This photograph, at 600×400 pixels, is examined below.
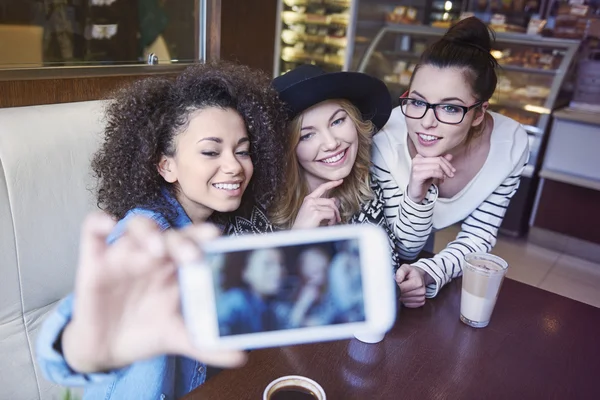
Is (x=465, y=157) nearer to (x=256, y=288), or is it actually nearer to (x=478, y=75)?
(x=478, y=75)

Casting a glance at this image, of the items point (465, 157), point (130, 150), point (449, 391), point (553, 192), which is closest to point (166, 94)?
point (130, 150)

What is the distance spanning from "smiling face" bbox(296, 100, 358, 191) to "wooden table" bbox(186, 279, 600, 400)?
13.9 inches

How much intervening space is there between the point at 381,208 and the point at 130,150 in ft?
2.33

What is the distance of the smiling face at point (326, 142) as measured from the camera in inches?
42.5

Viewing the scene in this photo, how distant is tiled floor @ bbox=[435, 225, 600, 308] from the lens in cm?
252

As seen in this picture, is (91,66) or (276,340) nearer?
(276,340)

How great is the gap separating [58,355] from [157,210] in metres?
0.35

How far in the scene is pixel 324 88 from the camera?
1.05m

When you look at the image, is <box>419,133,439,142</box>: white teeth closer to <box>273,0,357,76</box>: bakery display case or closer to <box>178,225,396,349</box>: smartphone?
Answer: <box>178,225,396,349</box>: smartphone

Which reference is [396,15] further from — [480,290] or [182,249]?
[182,249]

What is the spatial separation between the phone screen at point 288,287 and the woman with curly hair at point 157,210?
0.03 metres

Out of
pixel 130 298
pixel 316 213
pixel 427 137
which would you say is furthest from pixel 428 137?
pixel 130 298

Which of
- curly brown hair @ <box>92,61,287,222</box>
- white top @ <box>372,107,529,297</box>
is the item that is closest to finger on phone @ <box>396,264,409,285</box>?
white top @ <box>372,107,529,297</box>

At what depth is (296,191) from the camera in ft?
3.63
